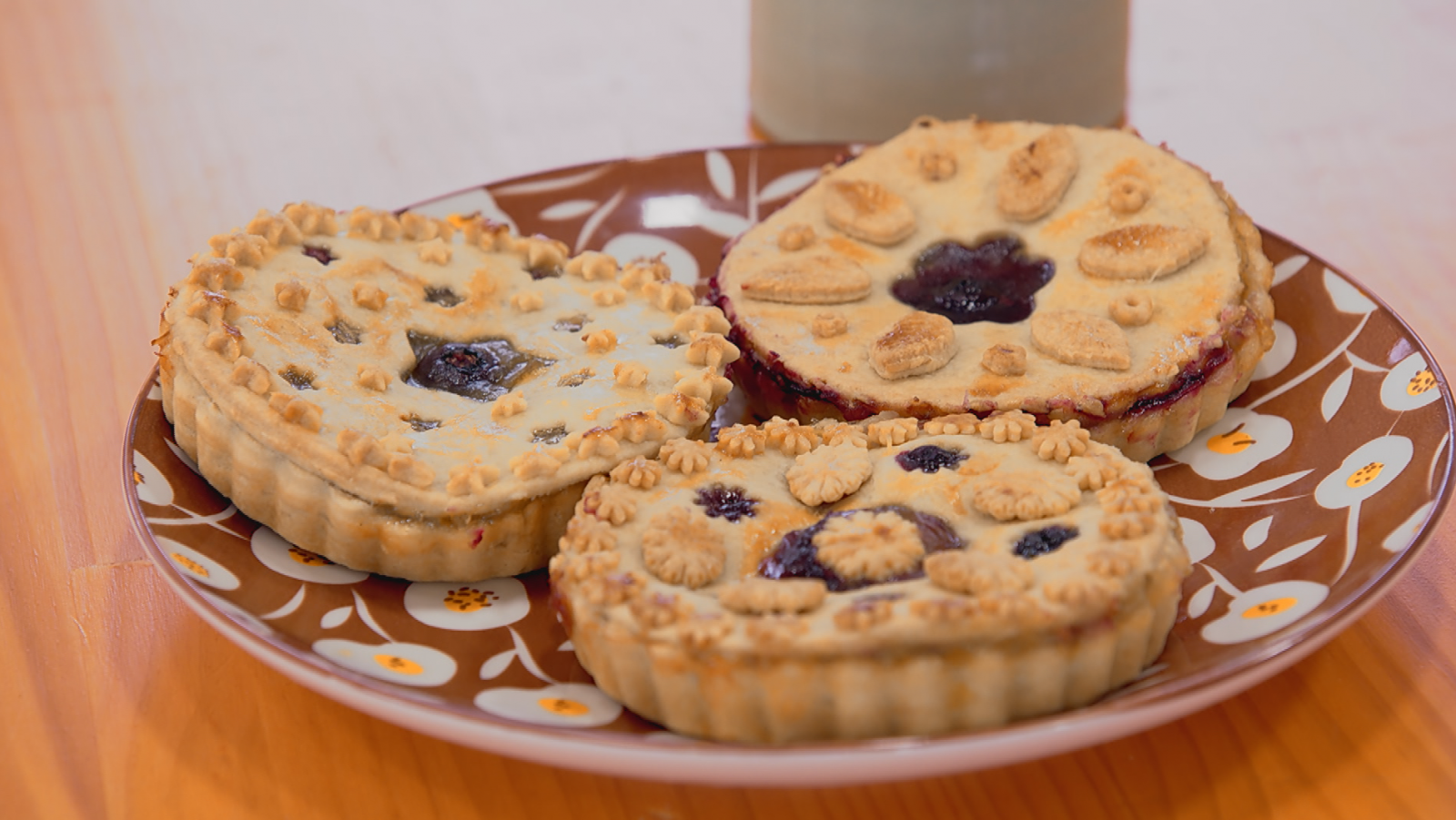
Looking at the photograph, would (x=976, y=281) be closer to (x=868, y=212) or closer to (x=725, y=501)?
(x=868, y=212)

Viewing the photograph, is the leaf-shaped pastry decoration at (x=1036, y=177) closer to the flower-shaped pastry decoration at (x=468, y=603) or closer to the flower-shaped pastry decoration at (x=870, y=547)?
the flower-shaped pastry decoration at (x=870, y=547)

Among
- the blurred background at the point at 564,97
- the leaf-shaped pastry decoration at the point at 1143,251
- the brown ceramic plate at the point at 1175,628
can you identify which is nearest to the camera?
the brown ceramic plate at the point at 1175,628

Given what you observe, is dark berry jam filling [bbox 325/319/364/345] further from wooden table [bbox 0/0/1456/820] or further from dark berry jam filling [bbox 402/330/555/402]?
wooden table [bbox 0/0/1456/820]

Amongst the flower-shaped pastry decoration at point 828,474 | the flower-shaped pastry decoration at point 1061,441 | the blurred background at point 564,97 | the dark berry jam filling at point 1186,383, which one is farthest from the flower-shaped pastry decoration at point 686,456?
the blurred background at point 564,97

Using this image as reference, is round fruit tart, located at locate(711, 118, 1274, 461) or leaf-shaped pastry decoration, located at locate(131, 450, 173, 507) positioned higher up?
round fruit tart, located at locate(711, 118, 1274, 461)

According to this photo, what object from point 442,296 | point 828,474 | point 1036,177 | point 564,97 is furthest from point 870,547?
point 564,97

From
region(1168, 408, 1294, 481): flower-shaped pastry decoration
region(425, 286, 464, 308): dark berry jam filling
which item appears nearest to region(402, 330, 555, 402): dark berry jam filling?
region(425, 286, 464, 308): dark berry jam filling
